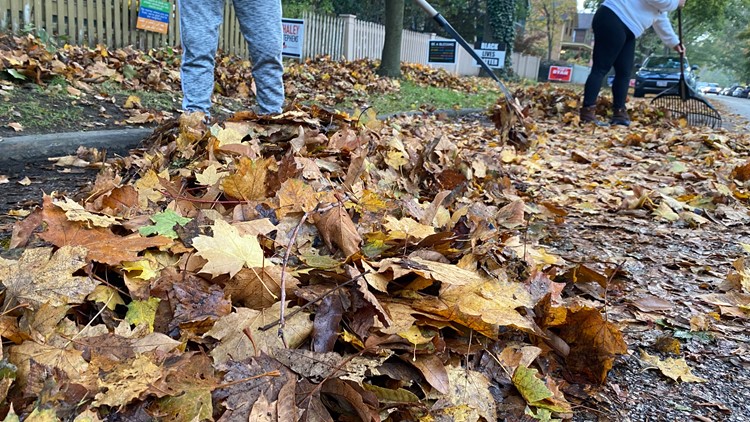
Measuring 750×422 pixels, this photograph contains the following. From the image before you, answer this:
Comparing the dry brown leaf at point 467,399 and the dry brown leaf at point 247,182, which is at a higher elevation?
the dry brown leaf at point 247,182

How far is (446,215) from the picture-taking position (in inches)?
67.9

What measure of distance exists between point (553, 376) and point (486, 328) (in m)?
0.22

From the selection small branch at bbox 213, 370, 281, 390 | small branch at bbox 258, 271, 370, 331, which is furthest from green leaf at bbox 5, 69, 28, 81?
small branch at bbox 213, 370, 281, 390

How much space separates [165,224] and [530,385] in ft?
3.00

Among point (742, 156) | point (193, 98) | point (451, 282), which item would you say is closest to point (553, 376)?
point (451, 282)

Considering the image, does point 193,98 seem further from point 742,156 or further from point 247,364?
point 742,156

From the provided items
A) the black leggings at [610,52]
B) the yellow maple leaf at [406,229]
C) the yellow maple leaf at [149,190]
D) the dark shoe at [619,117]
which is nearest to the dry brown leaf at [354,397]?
the yellow maple leaf at [406,229]

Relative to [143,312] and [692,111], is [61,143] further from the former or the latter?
[692,111]

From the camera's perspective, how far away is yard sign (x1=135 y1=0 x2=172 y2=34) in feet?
29.3

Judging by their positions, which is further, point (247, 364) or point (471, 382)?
point (471, 382)

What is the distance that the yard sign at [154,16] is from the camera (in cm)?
895

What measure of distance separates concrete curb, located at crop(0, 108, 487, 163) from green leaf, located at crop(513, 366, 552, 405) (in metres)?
2.93

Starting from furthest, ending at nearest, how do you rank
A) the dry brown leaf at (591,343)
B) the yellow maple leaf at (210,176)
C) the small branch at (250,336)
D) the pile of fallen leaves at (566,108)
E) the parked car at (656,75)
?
the parked car at (656,75)
the pile of fallen leaves at (566,108)
the yellow maple leaf at (210,176)
the dry brown leaf at (591,343)
the small branch at (250,336)

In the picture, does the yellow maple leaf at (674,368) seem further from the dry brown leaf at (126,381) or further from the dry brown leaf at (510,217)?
the dry brown leaf at (126,381)
